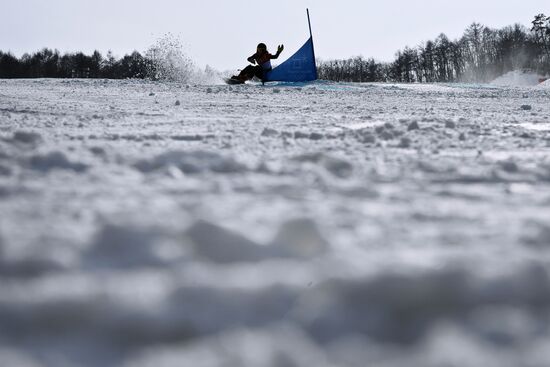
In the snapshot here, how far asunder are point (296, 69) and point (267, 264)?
7.73 m

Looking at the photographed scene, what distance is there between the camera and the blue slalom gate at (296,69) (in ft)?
26.0

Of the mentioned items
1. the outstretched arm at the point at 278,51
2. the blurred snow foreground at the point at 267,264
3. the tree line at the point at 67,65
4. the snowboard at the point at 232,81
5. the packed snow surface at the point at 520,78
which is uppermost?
the tree line at the point at 67,65

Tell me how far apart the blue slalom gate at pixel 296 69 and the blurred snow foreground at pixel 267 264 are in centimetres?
701

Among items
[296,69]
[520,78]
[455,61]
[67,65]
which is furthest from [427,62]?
[296,69]

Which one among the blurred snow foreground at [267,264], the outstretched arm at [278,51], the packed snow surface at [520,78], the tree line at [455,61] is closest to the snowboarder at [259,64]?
the outstretched arm at [278,51]

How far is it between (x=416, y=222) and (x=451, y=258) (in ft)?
0.49

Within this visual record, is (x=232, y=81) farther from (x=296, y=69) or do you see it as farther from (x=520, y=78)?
(x=520, y=78)

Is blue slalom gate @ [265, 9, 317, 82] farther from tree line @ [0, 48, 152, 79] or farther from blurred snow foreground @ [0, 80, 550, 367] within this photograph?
tree line @ [0, 48, 152, 79]

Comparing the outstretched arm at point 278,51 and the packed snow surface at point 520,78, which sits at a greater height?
the packed snow surface at point 520,78

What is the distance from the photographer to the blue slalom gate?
7.93m

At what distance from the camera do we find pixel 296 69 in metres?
8.04

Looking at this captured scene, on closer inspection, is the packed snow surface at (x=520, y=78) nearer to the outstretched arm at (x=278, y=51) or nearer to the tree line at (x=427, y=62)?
the tree line at (x=427, y=62)

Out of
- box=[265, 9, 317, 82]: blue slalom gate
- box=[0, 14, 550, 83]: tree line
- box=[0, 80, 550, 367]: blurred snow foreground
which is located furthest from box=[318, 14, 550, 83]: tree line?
box=[0, 80, 550, 367]: blurred snow foreground

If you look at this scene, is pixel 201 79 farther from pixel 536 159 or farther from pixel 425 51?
pixel 425 51
